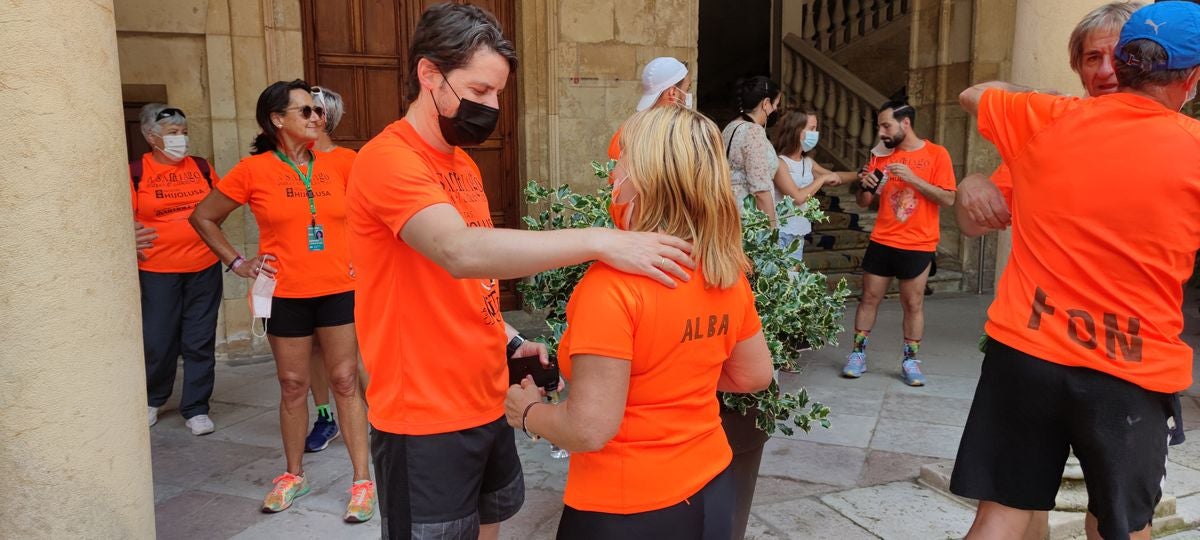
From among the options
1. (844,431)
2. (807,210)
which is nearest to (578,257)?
(807,210)

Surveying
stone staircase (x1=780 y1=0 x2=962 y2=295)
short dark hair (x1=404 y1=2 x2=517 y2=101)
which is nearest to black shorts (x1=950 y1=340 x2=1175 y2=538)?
short dark hair (x1=404 y1=2 x2=517 y2=101)

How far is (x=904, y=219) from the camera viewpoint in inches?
220

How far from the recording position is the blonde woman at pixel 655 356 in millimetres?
1681

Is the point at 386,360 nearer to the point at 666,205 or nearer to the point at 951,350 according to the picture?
the point at 666,205

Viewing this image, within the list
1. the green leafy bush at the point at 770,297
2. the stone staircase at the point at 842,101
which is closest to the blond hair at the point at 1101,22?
the green leafy bush at the point at 770,297

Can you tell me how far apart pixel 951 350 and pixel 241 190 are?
17.3 ft

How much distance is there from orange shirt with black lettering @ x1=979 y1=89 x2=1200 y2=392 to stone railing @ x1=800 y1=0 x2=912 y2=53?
30.6 feet

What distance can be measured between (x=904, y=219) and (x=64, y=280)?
4770 mm

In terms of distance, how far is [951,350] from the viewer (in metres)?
6.73

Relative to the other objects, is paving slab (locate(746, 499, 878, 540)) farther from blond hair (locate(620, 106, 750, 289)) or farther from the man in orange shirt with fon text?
blond hair (locate(620, 106, 750, 289))

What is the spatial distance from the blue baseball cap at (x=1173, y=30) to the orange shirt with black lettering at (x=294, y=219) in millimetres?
3068

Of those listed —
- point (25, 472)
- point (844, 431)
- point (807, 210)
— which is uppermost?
point (807, 210)

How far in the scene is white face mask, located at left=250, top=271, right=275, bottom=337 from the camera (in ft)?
11.9

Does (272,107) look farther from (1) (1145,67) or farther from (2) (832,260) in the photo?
(2) (832,260)
